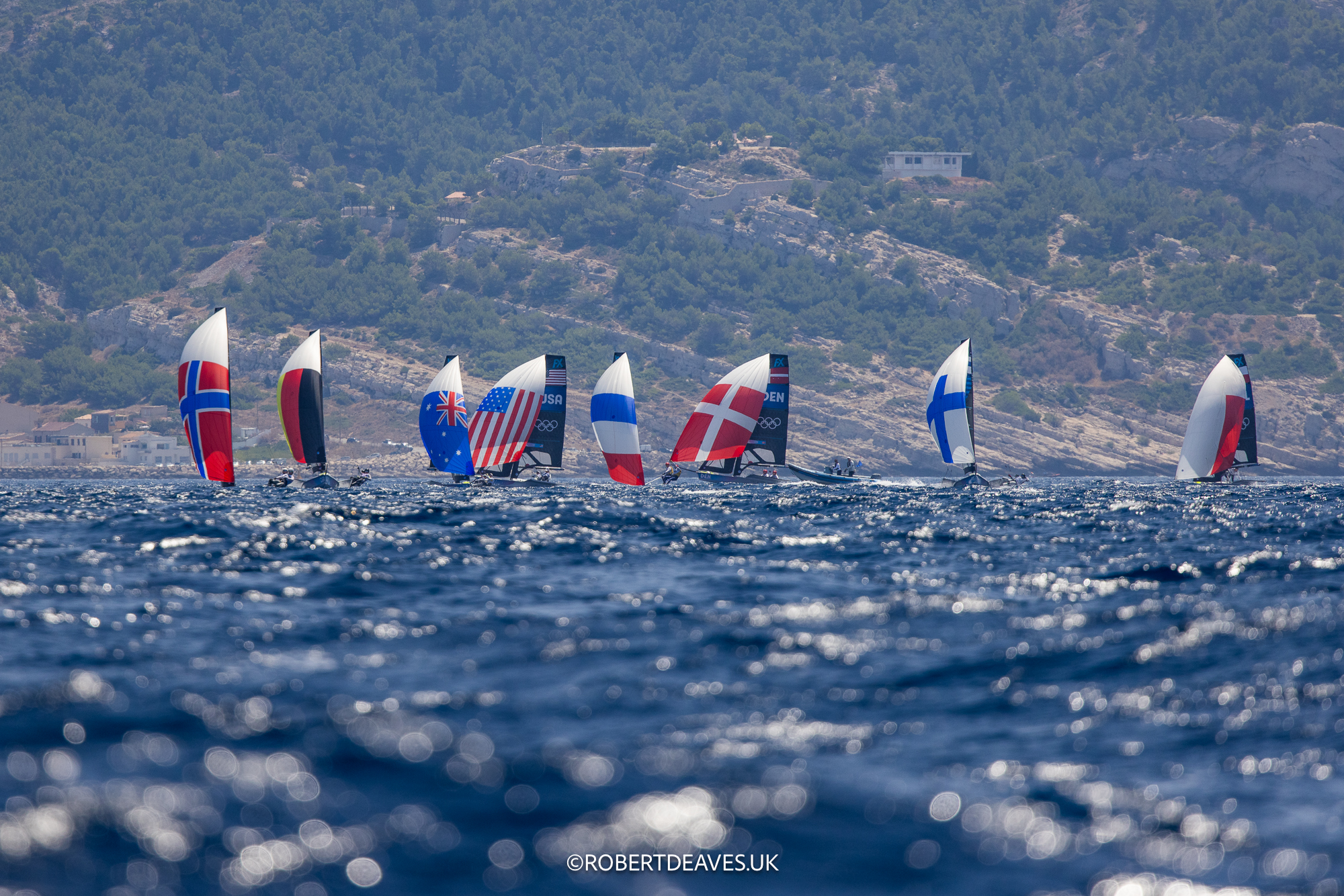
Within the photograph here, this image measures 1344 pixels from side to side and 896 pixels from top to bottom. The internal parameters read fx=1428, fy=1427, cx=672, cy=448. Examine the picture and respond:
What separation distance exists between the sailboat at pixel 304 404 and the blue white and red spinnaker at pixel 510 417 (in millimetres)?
8127

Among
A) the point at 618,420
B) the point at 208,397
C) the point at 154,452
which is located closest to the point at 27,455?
the point at 154,452

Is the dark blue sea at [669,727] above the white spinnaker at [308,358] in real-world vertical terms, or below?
below

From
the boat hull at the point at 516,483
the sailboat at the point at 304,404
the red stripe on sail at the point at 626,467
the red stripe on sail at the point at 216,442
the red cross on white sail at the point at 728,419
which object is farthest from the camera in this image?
the red cross on white sail at the point at 728,419

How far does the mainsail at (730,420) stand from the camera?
74.1 metres

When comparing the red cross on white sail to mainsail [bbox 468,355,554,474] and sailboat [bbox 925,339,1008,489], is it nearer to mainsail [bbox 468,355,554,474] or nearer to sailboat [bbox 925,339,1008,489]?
mainsail [bbox 468,355,554,474]

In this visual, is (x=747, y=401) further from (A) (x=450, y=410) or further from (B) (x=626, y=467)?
(A) (x=450, y=410)

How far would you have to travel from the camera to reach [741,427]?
7406 centimetres

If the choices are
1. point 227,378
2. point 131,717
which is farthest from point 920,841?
point 227,378

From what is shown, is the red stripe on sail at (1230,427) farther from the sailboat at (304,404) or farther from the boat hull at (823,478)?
the sailboat at (304,404)

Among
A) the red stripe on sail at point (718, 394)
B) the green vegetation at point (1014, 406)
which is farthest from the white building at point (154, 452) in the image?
the red stripe on sail at point (718, 394)

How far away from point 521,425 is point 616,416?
5.15m

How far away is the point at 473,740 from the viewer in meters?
12.1

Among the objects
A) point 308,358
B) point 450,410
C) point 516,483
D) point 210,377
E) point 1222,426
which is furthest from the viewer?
point 1222,426

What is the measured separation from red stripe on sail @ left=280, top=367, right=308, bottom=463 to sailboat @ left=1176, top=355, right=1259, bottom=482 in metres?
44.2
